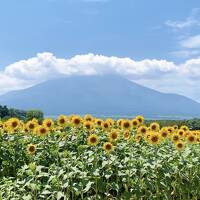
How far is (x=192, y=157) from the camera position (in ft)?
A: 29.1

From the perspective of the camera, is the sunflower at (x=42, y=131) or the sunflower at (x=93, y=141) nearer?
the sunflower at (x=93, y=141)

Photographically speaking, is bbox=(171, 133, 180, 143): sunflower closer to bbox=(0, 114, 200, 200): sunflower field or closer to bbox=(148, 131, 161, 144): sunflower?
bbox=(0, 114, 200, 200): sunflower field

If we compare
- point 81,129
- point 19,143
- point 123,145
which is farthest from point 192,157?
point 19,143

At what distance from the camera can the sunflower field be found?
294 inches

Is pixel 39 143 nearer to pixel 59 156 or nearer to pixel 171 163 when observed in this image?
pixel 59 156

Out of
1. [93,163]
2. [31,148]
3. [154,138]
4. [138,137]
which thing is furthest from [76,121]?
[93,163]

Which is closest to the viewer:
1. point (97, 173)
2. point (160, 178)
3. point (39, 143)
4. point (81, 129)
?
point (97, 173)

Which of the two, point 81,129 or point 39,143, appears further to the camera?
point 81,129

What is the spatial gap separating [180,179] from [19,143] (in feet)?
9.14

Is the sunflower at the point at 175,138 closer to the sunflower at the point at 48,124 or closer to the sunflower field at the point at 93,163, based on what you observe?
the sunflower field at the point at 93,163

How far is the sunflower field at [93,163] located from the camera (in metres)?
7.46

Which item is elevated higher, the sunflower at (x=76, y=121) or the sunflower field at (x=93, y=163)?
the sunflower at (x=76, y=121)

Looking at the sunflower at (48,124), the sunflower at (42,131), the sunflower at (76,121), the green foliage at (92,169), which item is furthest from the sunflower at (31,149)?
the sunflower at (76,121)

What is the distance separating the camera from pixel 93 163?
7859 mm
